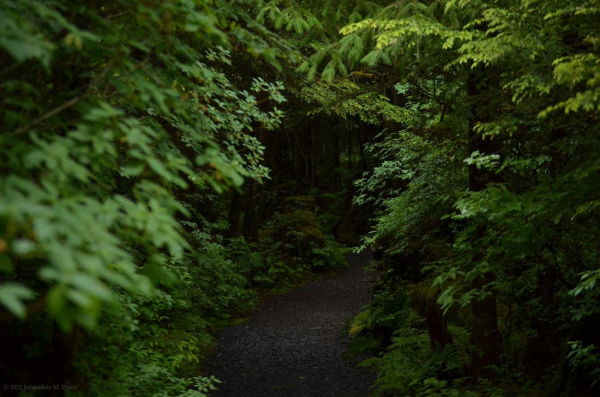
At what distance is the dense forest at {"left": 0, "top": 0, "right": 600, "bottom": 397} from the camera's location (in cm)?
204

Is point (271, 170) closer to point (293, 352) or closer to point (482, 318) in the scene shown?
point (482, 318)

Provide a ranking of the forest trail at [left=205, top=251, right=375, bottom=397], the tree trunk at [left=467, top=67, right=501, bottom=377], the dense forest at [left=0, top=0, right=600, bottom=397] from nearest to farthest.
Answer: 1. the dense forest at [left=0, top=0, right=600, bottom=397]
2. the tree trunk at [left=467, top=67, right=501, bottom=377]
3. the forest trail at [left=205, top=251, right=375, bottom=397]

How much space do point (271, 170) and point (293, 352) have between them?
580cm

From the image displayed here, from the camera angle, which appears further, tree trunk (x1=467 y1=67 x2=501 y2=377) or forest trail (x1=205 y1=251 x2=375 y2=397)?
forest trail (x1=205 y1=251 x2=375 y2=397)

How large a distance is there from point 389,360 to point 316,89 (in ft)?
16.6

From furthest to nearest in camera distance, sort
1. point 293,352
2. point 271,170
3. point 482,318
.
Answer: point 293,352 → point 482,318 → point 271,170

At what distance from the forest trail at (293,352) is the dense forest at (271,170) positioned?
0.58 m

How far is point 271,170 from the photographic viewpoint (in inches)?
207

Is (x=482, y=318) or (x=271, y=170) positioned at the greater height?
(x=271, y=170)

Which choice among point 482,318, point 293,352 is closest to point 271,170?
point 482,318

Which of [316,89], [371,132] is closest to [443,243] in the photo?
[316,89]

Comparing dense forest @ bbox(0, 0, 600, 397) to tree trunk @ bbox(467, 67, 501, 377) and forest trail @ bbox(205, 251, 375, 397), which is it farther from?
forest trail @ bbox(205, 251, 375, 397)

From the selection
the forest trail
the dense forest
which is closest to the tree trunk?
the dense forest

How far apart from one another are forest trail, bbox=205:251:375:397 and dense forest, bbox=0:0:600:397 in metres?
0.58
